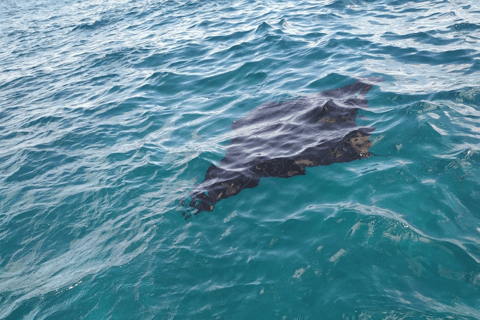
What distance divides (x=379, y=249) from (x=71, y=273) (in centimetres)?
445

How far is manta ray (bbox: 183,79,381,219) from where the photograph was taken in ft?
19.0

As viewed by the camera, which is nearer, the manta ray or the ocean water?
the ocean water

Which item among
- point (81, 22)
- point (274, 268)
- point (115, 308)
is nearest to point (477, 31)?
point (274, 268)

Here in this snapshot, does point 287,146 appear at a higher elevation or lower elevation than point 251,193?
higher

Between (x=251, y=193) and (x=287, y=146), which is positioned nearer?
(x=251, y=193)

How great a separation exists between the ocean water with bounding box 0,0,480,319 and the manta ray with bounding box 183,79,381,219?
215 mm

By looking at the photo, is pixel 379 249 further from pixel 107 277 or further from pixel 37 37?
pixel 37 37

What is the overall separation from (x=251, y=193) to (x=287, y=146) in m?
1.16

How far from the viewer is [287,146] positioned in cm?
614

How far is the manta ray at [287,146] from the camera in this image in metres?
5.79

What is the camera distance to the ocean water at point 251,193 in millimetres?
4125

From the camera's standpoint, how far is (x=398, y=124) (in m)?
6.43

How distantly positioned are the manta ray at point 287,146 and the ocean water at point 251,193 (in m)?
0.22

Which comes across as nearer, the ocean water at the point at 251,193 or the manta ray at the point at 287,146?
the ocean water at the point at 251,193
